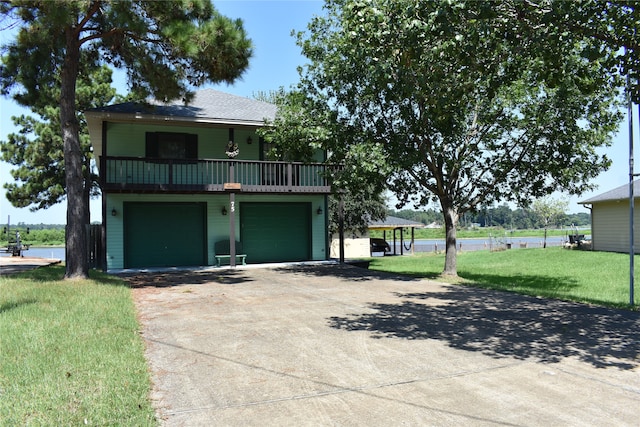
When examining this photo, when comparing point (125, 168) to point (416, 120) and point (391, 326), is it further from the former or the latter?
point (391, 326)

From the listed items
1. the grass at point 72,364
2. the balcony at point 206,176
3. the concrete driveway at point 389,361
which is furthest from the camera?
the balcony at point 206,176

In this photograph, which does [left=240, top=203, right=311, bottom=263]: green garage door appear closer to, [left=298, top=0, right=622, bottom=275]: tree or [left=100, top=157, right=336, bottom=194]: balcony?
[left=100, top=157, right=336, bottom=194]: balcony

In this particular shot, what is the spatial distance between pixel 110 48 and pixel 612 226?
84.3ft

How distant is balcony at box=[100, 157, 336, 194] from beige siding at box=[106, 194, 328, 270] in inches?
31.6

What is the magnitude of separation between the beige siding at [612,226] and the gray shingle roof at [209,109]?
19.1 metres

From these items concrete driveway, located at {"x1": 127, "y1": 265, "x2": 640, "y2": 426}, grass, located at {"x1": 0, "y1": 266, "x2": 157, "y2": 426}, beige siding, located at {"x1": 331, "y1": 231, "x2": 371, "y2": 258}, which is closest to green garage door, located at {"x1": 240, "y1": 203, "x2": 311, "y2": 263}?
concrete driveway, located at {"x1": 127, "y1": 265, "x2": 640, "y2": 426}

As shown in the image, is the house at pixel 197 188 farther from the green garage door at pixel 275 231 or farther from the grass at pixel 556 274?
the grass at pixel 556 274

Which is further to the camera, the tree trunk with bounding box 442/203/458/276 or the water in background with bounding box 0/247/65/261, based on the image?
the water in background with bounding box 0/247/65/261

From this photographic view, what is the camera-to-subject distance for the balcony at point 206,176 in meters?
15.6

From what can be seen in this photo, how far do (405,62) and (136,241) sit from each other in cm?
1251

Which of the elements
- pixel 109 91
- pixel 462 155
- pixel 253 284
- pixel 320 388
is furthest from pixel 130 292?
pixel 109 91

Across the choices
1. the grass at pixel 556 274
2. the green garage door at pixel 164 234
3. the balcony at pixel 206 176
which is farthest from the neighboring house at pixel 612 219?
the green garage door at pixel 164 234

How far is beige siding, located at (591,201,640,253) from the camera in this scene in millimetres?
24844

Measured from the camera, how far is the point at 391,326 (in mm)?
7289
